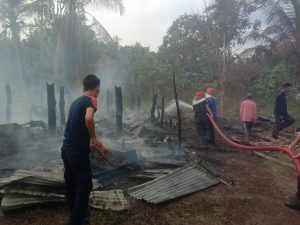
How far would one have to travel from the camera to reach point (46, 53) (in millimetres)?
25594

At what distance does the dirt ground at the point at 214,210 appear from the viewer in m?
4.60

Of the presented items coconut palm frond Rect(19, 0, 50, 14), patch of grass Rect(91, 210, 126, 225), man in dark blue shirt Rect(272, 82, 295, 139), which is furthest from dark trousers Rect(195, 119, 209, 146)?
coconut palm frond Rect(19, 0, 50, 14)

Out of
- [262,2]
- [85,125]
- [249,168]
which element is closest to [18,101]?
[262,2]

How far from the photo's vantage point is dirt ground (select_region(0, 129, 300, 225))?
460 centimetres

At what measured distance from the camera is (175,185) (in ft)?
19.3

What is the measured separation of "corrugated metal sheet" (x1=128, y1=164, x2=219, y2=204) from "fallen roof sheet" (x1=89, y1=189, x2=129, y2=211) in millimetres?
308

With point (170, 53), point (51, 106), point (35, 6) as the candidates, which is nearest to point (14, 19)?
point (35, 6)

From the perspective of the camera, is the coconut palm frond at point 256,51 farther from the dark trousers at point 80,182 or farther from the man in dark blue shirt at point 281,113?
the dark trousers at point 80,182

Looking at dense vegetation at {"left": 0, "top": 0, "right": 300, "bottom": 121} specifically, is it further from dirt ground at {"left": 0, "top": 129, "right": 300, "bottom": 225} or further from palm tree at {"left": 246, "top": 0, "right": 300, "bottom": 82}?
dirt ground at {"left": 0, "top": 129, "right": 300, "bottom": 225}

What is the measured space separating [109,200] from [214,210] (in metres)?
1.65

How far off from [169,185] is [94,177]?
1427 millimetres

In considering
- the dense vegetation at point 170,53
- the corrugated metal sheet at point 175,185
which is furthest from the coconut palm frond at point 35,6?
the corrugated metal sheet at point 175,185

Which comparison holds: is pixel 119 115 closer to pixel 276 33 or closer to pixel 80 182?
pixel 80 182

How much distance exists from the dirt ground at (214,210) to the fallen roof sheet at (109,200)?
108mm
